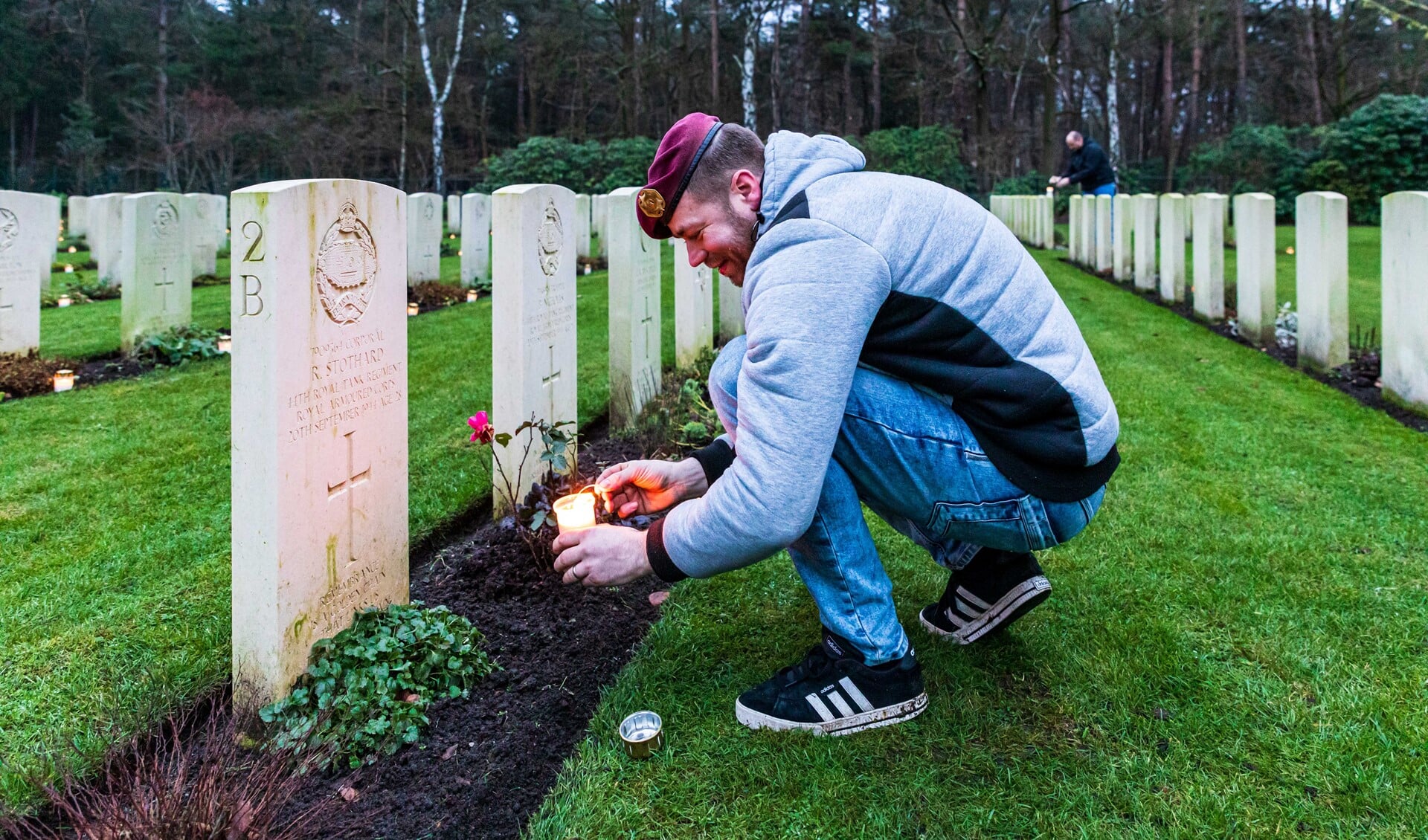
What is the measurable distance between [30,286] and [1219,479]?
787cm

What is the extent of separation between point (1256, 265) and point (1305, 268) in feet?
3.19

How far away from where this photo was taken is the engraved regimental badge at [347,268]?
2.36 metres

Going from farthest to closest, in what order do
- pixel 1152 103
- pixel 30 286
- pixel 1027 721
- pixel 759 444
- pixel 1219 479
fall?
pixel 1152 103 < pixel 30 286 < pixel 1219 479 < pixel 1027 721 < pixel 759 444

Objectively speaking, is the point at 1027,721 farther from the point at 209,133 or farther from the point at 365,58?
the point at 365,58

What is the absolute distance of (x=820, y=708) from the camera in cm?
222

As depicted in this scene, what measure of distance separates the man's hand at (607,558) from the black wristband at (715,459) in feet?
1.49

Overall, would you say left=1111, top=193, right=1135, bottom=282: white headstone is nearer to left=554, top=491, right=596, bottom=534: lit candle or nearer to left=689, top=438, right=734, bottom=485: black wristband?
left=689, top=438, right=734, bottom=485: black wristband

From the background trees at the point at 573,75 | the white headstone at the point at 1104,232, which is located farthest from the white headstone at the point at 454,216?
the white headstone at the point at 1104,232

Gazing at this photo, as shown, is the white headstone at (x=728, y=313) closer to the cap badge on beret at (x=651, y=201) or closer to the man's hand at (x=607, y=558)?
the cap badge on beret at (x=651, y=201)

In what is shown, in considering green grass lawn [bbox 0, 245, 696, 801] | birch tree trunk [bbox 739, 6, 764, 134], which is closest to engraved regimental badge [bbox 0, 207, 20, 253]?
green grass lawn [bbox 0, 245, 696, 801]

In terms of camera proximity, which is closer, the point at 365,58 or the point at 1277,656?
the point at 1277,656

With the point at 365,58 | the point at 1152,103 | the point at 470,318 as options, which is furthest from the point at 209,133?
the point at 1152,103

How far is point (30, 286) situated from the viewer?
692 centimetres

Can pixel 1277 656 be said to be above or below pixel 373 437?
below
